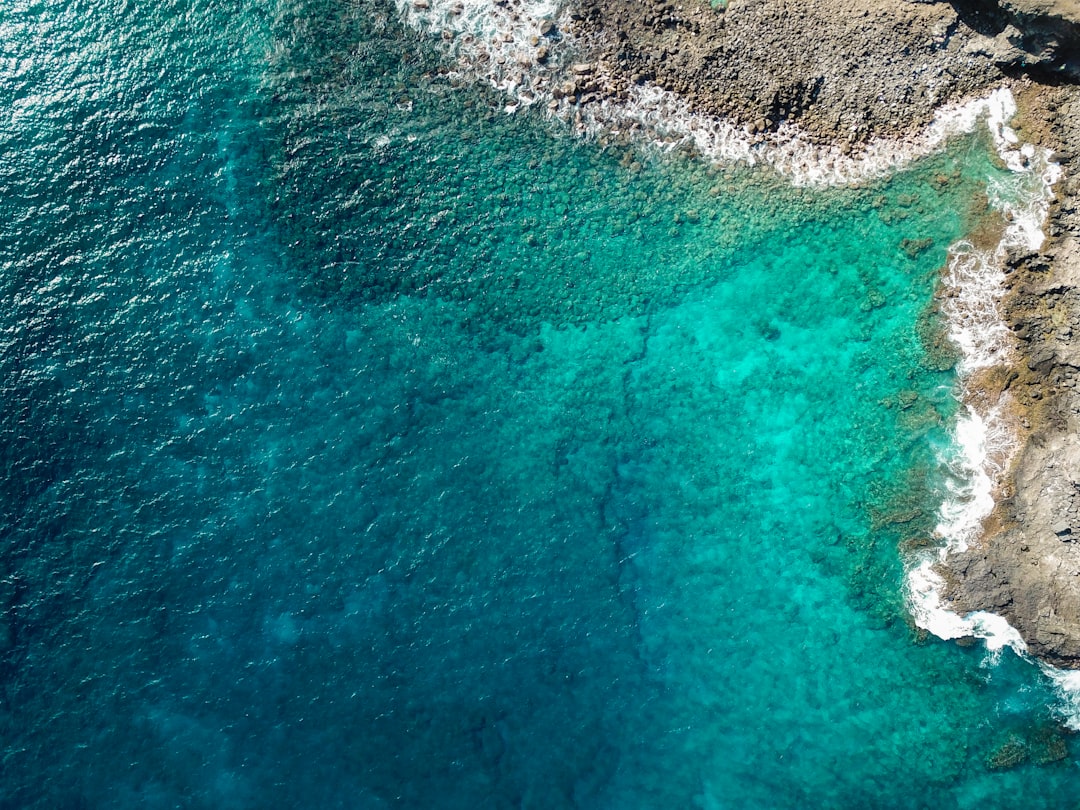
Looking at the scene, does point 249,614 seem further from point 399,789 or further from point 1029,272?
point 1029,272

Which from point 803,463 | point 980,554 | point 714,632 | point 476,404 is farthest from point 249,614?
point 980,554

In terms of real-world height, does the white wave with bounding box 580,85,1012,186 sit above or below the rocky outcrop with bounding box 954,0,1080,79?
below

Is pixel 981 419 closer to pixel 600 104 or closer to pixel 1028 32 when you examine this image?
pixel 1028 32

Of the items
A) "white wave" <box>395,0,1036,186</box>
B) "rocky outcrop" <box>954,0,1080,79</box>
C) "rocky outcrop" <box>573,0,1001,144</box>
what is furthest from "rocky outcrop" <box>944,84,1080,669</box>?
"white wave" <box>395,0,1036,186</box>

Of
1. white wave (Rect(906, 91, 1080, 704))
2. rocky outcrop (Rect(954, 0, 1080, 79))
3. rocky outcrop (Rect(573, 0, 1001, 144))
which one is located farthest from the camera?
white wave (Rect(906, 91, 1080, 704))

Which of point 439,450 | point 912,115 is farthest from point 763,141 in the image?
point 439,450

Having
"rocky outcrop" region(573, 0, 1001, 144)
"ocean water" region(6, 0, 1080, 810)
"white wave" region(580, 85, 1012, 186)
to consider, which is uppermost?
"rocky outcrop" region(573, 0, 1001, 144)

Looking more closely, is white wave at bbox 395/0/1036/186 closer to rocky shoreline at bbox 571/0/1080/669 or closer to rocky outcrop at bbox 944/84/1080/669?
rocky shoreline at bbox 571/0/1080/669
